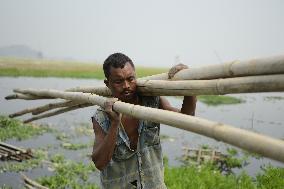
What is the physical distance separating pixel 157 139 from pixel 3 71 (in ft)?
144

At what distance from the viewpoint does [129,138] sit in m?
3.01

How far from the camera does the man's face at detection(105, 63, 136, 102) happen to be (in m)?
2.77

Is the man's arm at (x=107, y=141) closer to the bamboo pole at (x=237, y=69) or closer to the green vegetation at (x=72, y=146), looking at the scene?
the bamboo pole at (x=237, y=69)

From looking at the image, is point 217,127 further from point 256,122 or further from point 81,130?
point 256,122

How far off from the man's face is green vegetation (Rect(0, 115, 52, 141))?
10.7m

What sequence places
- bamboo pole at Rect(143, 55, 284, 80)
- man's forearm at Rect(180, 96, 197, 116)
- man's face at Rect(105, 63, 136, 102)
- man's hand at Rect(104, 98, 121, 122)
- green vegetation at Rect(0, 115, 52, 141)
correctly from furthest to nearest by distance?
green vegetation at Rect(0, 115, 52, 141), man's forearm at Rect(180, 96, 197, 116), man's face at Rect(105, 63, 136, 102), man's hand at Rect(104, 98, 121, 122), bamboo pole at Rect(143, 55, 284, 80)

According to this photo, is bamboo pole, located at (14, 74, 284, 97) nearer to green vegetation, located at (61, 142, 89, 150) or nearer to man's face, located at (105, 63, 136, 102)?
man's face, located at (105, 63, 136, 102)

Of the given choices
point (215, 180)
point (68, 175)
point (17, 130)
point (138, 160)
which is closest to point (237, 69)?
point (138, 160)

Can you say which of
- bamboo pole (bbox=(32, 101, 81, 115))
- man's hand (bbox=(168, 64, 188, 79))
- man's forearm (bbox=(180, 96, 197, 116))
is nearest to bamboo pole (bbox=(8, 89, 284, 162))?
man's hand (bbox=(168, 64, 188, 79))

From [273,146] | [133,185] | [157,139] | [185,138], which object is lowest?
[185,138]

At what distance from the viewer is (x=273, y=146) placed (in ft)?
4.48

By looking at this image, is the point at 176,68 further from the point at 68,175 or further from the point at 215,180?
the point at 68,175

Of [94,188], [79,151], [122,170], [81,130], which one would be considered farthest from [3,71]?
[122,170]

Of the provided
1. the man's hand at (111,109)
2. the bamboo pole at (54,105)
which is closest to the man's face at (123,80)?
the man's hand at (111,109)
